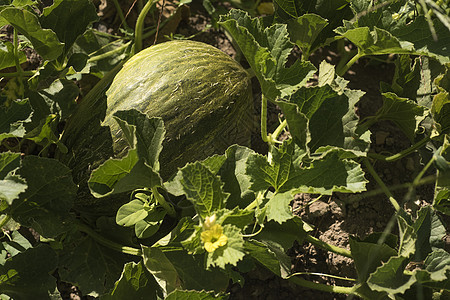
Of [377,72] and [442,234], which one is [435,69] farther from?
[442,234]

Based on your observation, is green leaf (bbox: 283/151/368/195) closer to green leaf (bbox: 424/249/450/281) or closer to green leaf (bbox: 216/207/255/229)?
green leaf (bbox: 216/207/255/229)

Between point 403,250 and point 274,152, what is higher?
point 274,152

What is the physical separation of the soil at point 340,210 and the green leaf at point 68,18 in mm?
524

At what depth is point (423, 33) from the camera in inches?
89.9

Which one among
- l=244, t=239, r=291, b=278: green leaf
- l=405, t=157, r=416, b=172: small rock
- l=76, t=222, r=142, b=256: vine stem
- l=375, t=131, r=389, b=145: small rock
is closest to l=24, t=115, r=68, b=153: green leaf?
l=76, t=222, r=142, b=256: vine stem

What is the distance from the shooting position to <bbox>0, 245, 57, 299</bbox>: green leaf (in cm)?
221

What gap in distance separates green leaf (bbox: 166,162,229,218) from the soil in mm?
581

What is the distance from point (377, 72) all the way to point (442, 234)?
1.19m

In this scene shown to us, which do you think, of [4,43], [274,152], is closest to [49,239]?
[4,43]

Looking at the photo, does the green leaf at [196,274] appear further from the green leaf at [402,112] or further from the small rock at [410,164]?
the small rock at [410,164]

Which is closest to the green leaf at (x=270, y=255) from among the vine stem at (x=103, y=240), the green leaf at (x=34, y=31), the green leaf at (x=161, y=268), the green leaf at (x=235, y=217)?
the green leaf at (x=235, y=217)

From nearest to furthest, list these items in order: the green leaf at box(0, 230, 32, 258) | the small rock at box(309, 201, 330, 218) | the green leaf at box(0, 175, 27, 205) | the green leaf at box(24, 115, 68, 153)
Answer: the green leaf at box(0, 175, 27, 205) → the green leaf at box(24, 115, 68, 153) → the green leaf at box(0, 230, 32, 258) → the small rock at box(309, 201, 330, 218)

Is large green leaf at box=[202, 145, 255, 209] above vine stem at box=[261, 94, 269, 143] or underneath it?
underneath

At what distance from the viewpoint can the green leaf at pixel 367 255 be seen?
209cm
